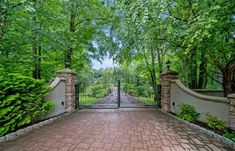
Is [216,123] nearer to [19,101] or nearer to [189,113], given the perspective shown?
[189,113]

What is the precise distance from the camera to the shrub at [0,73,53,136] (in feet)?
14.0

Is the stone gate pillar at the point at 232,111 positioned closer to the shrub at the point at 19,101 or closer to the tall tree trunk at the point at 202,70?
the tall tree trunk at the point at 202,70

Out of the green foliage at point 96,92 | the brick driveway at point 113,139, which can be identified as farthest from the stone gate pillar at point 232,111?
the green foliage at point 96,92

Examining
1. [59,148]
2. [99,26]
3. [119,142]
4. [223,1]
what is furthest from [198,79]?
[59,148]

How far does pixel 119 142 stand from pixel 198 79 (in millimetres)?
7825

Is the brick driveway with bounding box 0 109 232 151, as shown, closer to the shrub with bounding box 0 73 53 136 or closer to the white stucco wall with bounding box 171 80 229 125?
the shrub with bounding box 0 73 53 136

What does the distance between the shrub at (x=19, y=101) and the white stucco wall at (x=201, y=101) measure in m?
4.79

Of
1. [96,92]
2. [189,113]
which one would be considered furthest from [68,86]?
[96,92]

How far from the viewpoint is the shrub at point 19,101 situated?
4.28 m

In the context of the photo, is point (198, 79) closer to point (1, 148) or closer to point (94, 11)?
point (94, 11)

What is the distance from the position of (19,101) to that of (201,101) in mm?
5194

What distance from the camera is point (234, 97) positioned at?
4.64 meters

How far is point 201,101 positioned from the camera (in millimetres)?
6355

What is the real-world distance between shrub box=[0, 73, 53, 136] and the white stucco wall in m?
4.79
